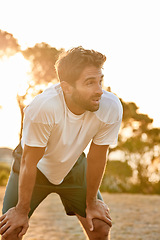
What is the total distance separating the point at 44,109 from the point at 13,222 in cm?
91

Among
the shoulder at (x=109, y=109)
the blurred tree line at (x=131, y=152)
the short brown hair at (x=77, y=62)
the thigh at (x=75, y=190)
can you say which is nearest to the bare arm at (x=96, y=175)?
the thigh at (x=75, y=190)

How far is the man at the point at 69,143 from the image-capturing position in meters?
2.91

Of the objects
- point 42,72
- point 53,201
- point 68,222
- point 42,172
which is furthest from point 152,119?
point 42,172

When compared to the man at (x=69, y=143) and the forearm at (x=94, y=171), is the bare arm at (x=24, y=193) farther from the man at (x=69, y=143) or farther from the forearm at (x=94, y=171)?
the forearm at (x=94, y=171)

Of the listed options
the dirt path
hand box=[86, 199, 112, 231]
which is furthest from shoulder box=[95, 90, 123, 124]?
the dirt path

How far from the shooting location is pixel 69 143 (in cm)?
315

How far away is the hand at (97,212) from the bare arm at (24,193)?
57 cm

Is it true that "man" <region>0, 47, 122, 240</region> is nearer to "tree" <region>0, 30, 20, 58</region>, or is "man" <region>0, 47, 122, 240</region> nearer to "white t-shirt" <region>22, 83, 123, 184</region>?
"white t-shirt" <region>22, 83, 123, 184</region>

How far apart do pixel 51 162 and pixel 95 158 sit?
14.6 inches

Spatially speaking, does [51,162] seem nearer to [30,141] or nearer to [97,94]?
[30,141]

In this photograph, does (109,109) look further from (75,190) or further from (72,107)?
(75,190)

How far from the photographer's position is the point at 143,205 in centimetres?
1051

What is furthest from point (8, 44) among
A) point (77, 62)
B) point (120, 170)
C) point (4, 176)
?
point (77, 62)

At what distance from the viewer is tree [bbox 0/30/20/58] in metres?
17.4
